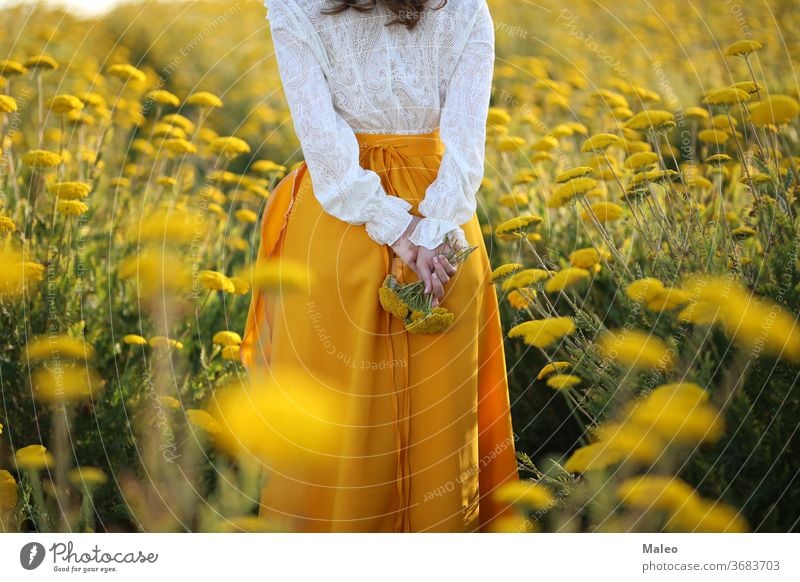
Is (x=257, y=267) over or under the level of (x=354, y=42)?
under

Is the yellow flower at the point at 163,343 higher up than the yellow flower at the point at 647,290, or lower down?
lower down

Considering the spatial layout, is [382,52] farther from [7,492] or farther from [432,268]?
[7,492]

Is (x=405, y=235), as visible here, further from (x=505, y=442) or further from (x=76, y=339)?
(x=76, y=339)

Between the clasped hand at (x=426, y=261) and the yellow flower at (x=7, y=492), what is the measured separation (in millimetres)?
1204

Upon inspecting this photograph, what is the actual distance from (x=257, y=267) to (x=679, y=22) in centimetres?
323

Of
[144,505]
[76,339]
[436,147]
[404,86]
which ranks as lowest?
[144,505]

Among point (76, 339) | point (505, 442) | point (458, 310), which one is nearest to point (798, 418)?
point (505, 442)

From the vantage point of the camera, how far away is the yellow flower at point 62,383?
7.81 ft

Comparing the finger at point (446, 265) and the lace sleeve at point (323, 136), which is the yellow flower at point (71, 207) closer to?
the lace sleeve at point (323, 136)

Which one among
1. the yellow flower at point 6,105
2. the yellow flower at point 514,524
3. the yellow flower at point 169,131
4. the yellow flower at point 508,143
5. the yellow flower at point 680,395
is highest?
the yellow flower at point 6,105

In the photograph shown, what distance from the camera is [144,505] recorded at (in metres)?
2.35

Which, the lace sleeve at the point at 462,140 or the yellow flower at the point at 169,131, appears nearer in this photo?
the lace sleeve at the point at 462,140

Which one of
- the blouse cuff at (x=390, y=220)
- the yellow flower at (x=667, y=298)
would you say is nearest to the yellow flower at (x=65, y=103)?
the blouse cuff at (x=390, y=220)

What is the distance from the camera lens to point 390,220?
189 centimetres
